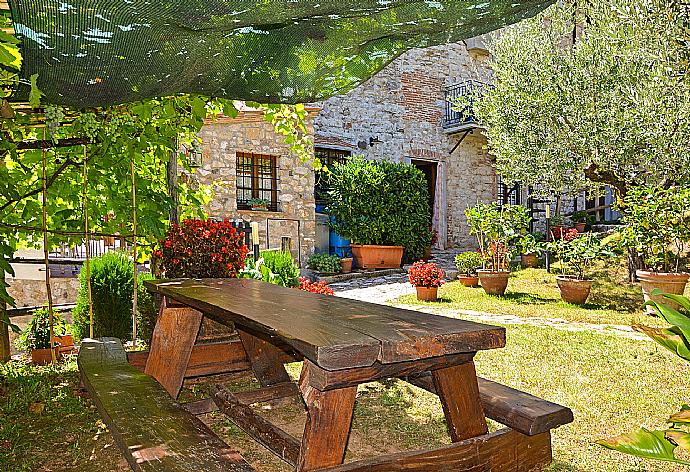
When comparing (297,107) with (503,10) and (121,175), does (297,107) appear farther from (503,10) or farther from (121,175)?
(503,10)

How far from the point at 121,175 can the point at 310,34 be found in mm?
2535

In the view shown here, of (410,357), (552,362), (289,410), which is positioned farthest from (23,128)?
(552,362)

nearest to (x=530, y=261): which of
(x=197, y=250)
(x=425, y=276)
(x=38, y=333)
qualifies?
(x=425, y=276)

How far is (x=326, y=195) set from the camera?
465 inches

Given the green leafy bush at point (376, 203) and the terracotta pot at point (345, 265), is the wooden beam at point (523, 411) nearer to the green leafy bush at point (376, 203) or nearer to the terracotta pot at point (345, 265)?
the terracotta pot at point (345, 265)

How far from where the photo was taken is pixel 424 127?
1365 cm

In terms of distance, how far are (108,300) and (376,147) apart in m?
8.87

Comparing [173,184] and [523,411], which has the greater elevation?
[173,184]

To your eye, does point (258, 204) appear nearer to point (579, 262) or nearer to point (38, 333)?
point (579, 262)

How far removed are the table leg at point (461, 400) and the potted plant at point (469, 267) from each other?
711cm

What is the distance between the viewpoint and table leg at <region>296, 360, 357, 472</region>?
1603mm

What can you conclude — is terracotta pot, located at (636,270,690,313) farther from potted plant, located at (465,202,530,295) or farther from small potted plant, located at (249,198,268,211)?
small potted plant, located at (249,198,268,211)

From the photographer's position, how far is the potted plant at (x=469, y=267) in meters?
8.97

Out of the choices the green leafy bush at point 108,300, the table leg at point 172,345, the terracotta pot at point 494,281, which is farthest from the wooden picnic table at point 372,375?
the terracotta pot at point 494,281
